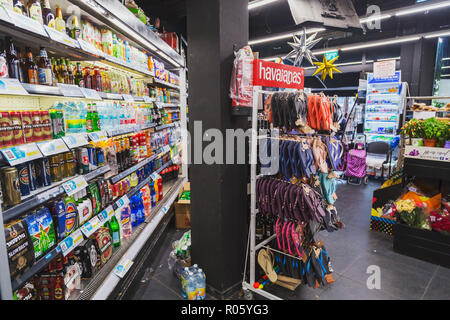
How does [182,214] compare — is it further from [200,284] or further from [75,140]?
[75,140]

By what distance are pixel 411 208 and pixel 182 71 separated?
4359mm

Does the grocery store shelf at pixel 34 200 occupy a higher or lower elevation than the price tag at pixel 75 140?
lower

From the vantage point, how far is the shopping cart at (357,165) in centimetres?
692

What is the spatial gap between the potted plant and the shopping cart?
3214mm

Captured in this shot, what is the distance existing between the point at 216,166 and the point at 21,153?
58.5 inches

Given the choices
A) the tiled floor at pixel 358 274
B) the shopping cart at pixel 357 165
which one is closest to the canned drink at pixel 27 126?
the tiled floor at pixel 358 274

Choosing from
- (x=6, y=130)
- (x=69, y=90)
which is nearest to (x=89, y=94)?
(x=69, y=90)

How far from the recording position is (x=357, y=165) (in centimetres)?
697

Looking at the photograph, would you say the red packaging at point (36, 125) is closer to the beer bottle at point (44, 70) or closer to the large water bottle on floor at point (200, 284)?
the beer bottle at point (44, 70)

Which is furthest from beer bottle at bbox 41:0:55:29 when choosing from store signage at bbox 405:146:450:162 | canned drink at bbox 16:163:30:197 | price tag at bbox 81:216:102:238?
store signage at bbox 405:146:450:162

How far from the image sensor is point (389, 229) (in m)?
4.16

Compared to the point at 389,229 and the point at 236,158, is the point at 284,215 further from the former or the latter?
the point at 389,229

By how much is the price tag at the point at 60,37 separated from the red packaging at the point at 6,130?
0.60m

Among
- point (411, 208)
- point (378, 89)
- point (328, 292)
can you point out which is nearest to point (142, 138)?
point (328, 292)
